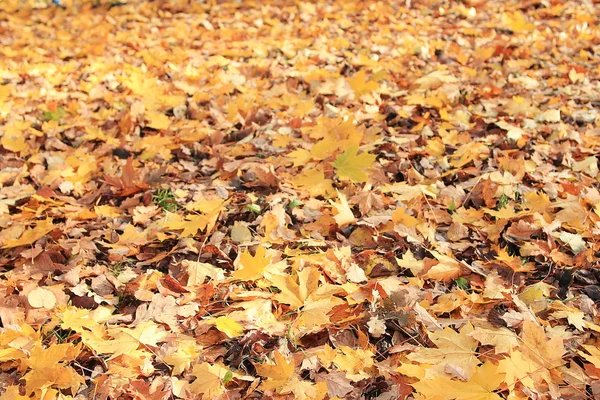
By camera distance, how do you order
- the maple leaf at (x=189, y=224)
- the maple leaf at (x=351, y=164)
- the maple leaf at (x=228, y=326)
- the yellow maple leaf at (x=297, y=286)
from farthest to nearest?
the maple leaf at (x=351, y=164) → the maple leaf at (x=189, y=224) → the yellow maple leaf at (x=297, y=286) → the maple leaf at (x=228, y=326)

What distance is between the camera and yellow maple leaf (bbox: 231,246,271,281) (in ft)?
6.22

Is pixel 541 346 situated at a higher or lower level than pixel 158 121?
higher

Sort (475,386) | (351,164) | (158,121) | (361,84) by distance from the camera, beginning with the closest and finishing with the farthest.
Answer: (475,386) → (351,164) → (158,121) → (361,84)

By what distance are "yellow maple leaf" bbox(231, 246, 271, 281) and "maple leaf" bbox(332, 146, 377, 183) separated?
2.29ft

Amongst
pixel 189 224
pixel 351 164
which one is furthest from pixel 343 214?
pixel 189 224

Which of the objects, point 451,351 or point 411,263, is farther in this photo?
point 411,263

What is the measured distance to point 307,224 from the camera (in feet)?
7.65

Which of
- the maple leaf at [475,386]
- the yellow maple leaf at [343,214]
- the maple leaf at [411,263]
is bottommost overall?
the maple leaf at [411,263]

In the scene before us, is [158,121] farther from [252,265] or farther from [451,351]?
[451,351]

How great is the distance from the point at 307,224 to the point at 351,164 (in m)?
0.37

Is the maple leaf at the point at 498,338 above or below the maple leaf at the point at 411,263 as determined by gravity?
above

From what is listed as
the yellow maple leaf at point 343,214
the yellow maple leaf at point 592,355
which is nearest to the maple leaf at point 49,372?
the yellow maple leaf at point 343,214

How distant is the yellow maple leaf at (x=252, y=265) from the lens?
189 cm

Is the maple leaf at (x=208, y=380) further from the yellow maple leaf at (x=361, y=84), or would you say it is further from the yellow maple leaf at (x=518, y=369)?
the yellow maple leaf at (x=361, y=84)
